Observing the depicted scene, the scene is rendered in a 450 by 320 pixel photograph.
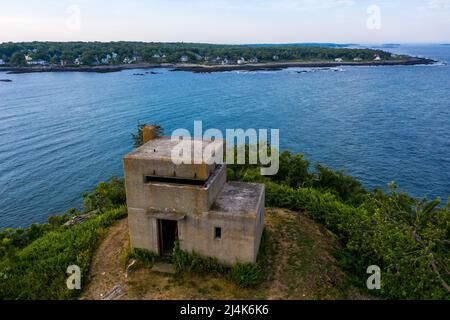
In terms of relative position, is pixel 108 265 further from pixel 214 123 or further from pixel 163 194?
pixel 214 123

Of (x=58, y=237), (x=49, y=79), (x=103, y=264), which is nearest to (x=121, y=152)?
(x=58, y=237)

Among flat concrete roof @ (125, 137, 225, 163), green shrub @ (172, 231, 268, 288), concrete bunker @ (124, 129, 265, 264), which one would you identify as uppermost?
flat concrete roof @ (125, 137, 225, 163)

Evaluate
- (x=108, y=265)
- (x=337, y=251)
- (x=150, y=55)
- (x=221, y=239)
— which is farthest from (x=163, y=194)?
(x=150, y=55)

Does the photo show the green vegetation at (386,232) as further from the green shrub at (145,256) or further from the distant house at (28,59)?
the distant house at (28,59)

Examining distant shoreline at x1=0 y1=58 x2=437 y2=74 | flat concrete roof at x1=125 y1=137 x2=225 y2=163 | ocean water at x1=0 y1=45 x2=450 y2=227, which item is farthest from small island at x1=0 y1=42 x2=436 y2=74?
flat concrete roof at x1=125 y1=137 x2=225 y2=163

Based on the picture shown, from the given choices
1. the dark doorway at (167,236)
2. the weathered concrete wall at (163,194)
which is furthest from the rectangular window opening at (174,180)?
the dark doorway at (167,236)

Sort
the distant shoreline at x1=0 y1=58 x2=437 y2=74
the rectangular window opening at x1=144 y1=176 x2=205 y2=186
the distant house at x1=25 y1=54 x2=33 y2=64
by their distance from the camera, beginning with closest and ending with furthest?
the rectangular window opening at x1=144 y1=176 x2=205 y2=186
the distant shoreline at x1=0 y1=58 x2=437 y2=74
the distant house at x1=25 y1=54 x2=33 y2=64

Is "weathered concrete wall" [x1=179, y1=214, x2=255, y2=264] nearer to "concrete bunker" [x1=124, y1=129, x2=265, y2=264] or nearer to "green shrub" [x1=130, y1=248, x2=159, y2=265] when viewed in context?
"concrete bunker" [x1=124, y1=129, x2=265, y2=264]

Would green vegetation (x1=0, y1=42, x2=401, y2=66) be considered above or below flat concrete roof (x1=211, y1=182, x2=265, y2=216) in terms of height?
above
